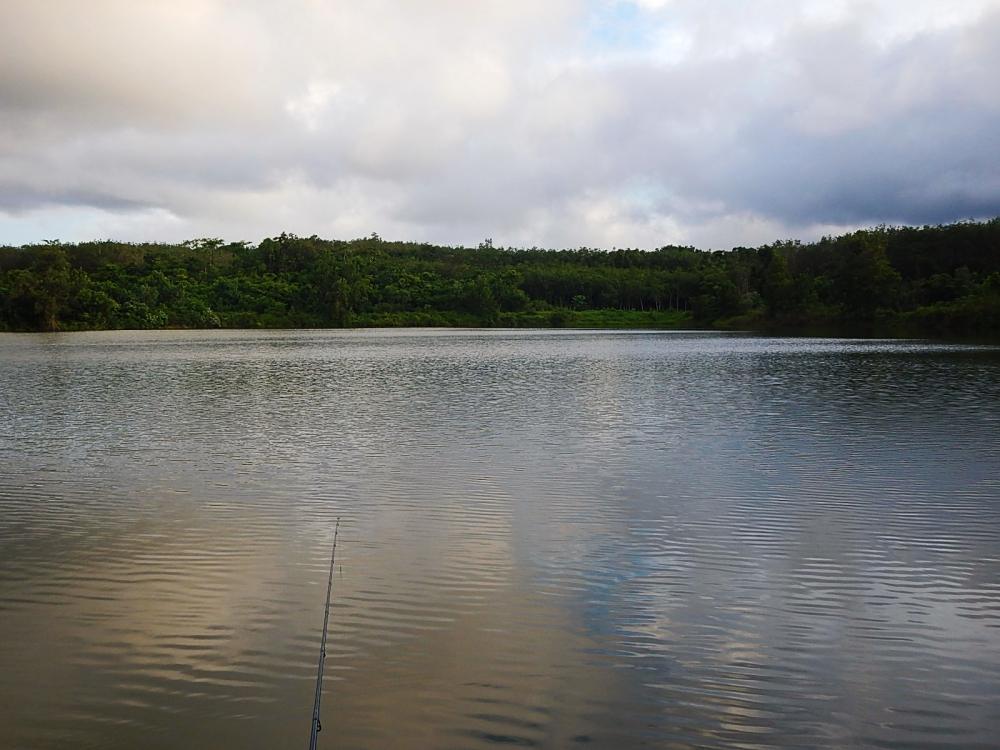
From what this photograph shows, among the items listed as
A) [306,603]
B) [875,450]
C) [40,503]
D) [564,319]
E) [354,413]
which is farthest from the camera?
[564,319]

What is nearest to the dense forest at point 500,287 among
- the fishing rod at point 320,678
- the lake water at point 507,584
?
the lake water at point 507,584

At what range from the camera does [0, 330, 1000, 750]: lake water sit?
5012 millimetres

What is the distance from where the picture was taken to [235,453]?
1434 centimetres

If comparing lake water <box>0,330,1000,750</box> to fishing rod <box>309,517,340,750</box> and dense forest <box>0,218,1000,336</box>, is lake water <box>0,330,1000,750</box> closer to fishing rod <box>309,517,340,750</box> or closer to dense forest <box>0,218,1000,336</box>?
fishing rod <box>309,517,340,750</box>

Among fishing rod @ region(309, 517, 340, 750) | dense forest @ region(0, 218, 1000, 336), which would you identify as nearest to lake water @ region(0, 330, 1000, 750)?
fishing rod @ region(309, 517, 340, 750)

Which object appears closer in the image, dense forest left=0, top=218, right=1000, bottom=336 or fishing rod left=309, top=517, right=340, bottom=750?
fishing rod left=309, top=517, right=340, bottom=750

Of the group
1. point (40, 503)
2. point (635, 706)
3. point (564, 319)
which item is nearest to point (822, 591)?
point (635, 706)

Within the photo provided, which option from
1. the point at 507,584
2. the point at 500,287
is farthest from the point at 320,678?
the point at 500,287

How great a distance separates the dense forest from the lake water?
189ft

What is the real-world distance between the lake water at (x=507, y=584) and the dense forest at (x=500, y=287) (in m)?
57.6

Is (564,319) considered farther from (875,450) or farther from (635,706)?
(635,706)

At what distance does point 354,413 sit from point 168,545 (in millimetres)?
10993

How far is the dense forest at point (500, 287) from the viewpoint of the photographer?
277 feet

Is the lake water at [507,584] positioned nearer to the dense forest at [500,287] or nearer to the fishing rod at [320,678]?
Result: the fishing rod at [320,678]
